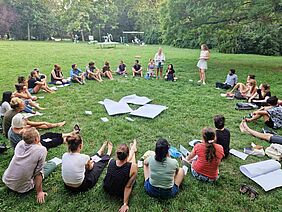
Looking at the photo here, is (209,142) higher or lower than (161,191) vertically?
higher

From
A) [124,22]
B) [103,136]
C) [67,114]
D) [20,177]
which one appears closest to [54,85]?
[67,114]

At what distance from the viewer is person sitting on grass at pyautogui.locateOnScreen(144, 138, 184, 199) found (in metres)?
2.98

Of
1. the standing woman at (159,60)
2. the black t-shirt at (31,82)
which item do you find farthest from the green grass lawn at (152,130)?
the standing woman at (159,60)

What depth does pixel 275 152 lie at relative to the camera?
162 inches

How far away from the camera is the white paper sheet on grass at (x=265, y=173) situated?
11.1ft

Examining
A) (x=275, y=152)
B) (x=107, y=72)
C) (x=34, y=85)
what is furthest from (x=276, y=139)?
(x=107, y=72)

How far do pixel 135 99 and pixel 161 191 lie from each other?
4272 mm

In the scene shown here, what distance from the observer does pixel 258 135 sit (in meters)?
4.89

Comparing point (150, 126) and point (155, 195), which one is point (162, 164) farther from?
point (150, 126)

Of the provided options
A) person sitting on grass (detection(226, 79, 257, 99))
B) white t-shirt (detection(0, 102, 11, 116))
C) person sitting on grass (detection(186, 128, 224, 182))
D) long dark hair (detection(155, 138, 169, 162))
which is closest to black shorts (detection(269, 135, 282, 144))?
person sitting on grass (detection(186, 128, 224, 182))

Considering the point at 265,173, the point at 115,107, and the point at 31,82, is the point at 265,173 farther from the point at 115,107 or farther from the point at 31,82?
the point at 31,82

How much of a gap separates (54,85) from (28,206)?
6.38 meters

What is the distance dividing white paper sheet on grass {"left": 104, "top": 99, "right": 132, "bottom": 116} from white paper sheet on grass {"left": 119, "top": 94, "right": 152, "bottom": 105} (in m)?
0.33

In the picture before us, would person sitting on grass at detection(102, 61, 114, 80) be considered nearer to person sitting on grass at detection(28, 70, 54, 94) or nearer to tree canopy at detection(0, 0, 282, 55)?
person sitting on grass at detection(28, 70, 54, 94)
